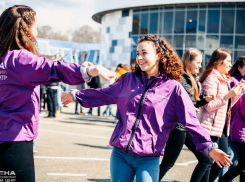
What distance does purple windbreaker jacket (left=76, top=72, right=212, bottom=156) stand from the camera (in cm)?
309

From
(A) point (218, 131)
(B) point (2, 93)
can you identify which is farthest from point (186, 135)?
(B) point (2, 93)

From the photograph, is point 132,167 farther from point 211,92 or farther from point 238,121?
point 238,121

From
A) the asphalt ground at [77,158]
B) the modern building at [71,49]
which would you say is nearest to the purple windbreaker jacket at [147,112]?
the asphalt ground at [77,158]

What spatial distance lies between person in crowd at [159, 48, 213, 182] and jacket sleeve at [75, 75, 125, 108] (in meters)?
1.43

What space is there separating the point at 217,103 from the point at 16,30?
2943mm

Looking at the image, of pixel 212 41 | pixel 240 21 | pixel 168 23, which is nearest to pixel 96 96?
pixel 212 41

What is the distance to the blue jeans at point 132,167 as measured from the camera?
10.2ft

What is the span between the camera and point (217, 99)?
4699 mm

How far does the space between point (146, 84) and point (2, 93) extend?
133 centimetres

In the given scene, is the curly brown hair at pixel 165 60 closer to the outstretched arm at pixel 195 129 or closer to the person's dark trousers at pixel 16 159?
A: the outstretched arm at pixel 195 129

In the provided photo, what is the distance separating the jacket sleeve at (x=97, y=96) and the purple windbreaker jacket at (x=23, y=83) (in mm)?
632

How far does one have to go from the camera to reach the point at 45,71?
100 inches

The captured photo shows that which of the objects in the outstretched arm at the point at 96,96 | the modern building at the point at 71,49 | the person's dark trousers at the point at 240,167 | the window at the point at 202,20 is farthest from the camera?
the window at the point at 202,20

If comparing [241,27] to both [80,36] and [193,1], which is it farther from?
[80,36]
